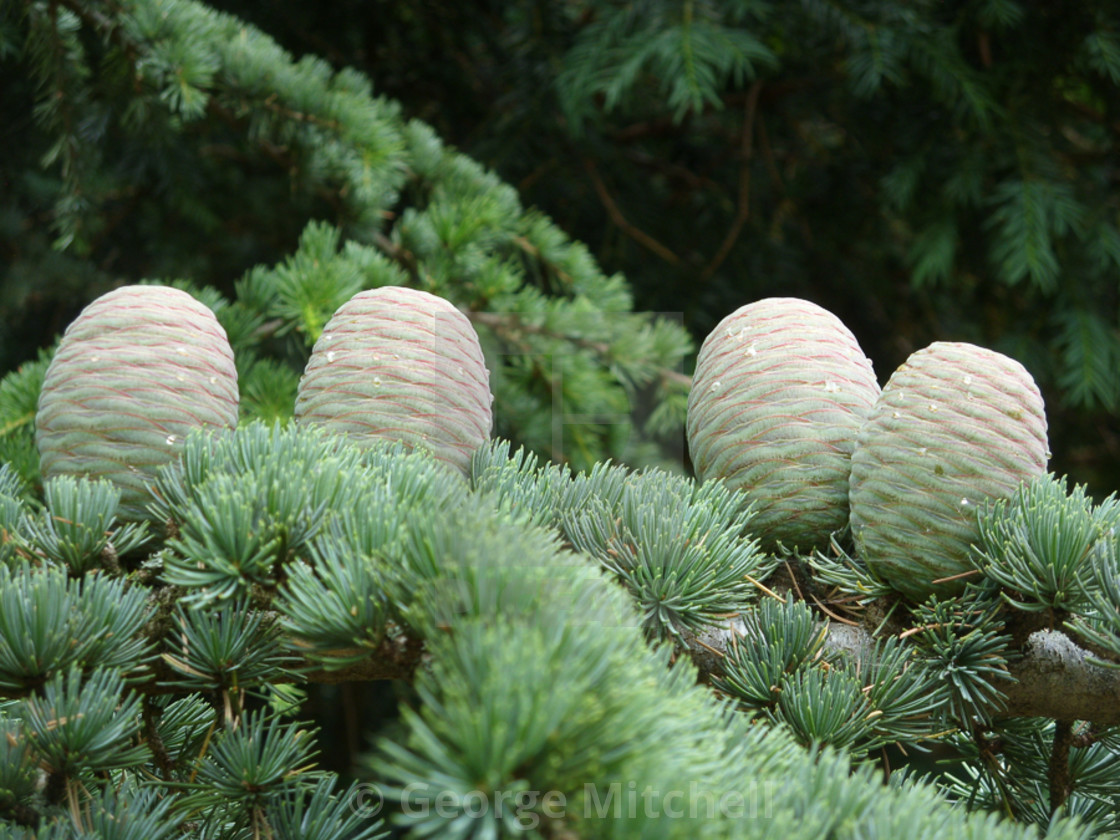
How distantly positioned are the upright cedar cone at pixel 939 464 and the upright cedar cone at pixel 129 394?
0.40 meters

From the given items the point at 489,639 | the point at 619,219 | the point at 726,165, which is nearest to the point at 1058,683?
the point at 489,639

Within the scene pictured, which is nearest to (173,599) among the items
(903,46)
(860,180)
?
(903,46)

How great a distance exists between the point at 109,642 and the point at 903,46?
1.45 metres

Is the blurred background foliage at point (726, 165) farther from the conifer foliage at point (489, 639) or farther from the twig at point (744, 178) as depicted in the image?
the conifer foliage at point (489, 639)

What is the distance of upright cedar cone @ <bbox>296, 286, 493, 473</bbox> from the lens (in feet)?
1.83

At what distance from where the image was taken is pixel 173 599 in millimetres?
478

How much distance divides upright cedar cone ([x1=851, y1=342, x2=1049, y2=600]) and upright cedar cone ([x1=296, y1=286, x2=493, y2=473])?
0.80 feet

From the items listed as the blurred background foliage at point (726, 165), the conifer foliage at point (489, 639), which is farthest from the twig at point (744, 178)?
the conifer foliage at point (489, 639)

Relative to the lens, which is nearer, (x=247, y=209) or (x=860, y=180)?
(x=247, y=209)

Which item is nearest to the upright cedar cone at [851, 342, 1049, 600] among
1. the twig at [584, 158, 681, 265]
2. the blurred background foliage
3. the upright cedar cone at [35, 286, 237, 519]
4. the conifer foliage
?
the conifer foliage

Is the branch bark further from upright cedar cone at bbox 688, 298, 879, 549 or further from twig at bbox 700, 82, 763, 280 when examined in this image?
twig at bbox 700, 82, 763, 280

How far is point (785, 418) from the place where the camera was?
0.56m

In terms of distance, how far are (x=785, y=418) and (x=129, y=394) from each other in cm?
40

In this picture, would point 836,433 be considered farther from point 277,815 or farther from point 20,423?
point 20,423
